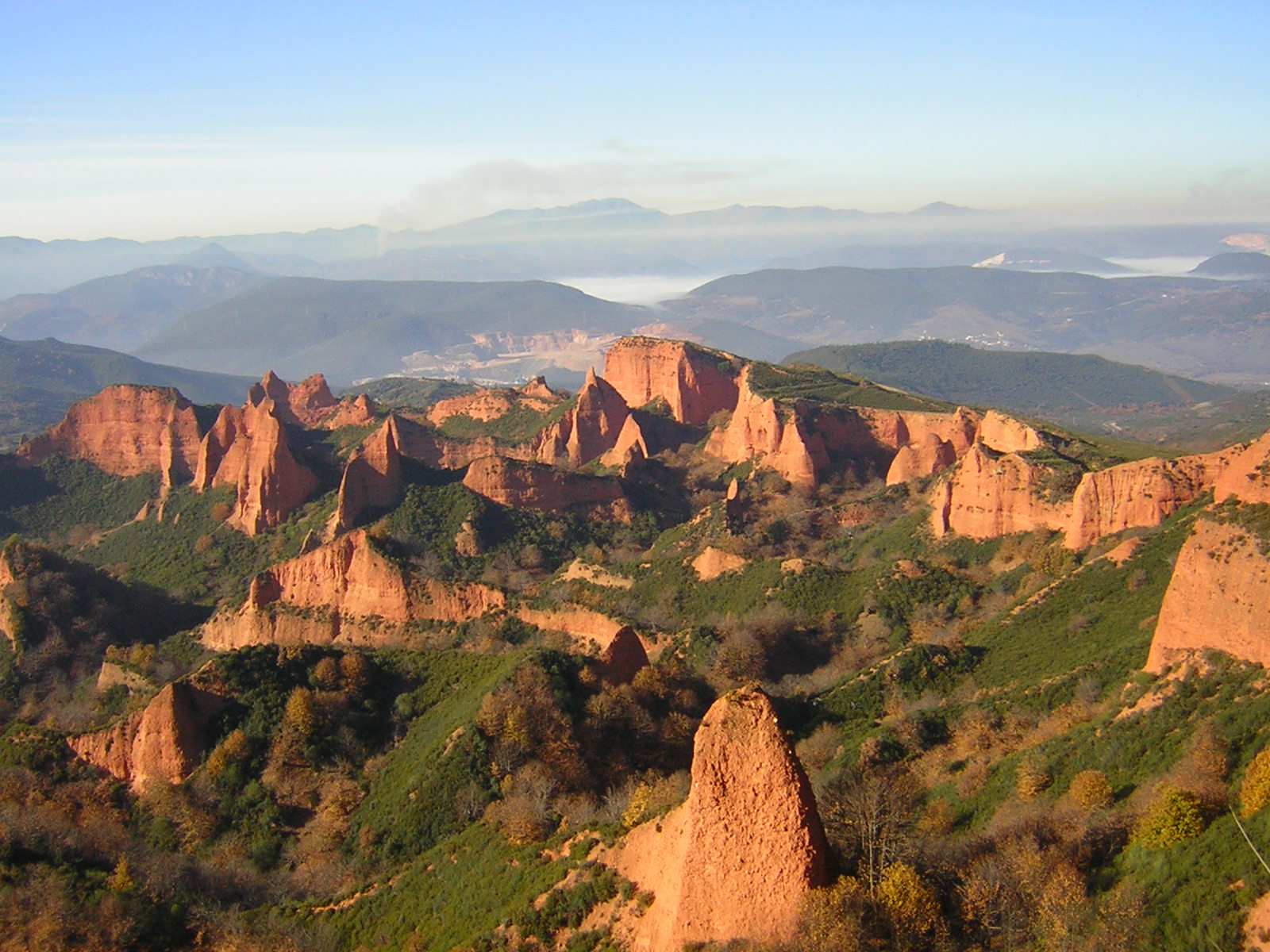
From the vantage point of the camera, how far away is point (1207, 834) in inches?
662

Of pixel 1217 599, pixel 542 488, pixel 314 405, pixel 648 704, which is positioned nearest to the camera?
pixel 1217 599

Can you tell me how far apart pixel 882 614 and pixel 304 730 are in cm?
1827

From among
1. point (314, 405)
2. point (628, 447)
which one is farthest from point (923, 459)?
point (314, 405)

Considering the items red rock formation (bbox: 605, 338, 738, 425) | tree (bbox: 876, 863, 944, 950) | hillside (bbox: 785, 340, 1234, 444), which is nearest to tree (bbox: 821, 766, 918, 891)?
tree (bbox: 876, 863, 944, 950)

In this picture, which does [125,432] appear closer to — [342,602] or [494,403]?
[494,403]

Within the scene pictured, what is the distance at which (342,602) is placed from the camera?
128 feet

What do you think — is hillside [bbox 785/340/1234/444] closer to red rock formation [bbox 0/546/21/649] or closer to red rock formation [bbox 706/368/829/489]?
red rock formation [bbox 706/368/829/489]

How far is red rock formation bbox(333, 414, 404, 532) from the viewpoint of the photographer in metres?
46.6

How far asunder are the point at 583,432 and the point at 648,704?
39.1m

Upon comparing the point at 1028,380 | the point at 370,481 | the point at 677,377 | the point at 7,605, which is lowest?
the point at 1028,380

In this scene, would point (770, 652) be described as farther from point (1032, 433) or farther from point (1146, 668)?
point (1032, 433)

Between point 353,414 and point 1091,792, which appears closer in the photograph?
point 1091,792

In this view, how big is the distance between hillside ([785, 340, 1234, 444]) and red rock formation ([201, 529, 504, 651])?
81611 millimetres

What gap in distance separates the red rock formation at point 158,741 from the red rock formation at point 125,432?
33.7 m
